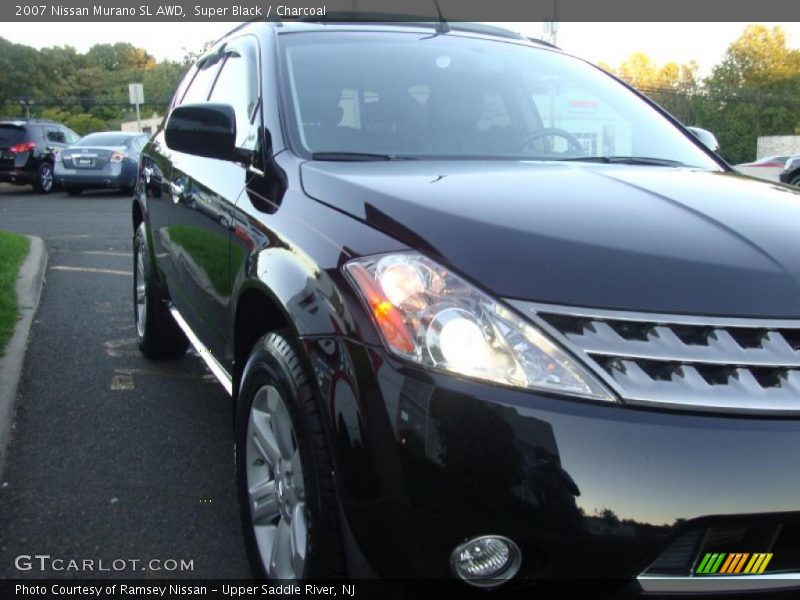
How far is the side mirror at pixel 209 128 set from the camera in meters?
2.90

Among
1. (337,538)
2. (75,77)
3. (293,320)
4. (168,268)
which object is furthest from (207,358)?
(75,77)

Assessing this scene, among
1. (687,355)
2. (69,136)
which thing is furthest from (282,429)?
(69,136)

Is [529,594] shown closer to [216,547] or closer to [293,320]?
[293,320]

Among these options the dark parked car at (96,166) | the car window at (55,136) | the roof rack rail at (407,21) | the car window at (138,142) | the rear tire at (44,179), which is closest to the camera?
the roof rack rail at (407,21)

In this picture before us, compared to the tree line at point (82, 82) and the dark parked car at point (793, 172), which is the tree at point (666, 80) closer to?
the tree line at point (82, 82)

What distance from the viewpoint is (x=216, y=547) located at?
291 cm

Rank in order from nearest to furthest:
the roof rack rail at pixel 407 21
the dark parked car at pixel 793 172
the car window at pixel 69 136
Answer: the roof rack rail at pixel 407 21 → the car window at pixel 69 136 → the dark parked car at pixel 793 172

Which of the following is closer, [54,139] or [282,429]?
[282,429]

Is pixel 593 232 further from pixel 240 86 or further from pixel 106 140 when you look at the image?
pixel 106 140

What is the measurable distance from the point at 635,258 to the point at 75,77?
81.9 meters

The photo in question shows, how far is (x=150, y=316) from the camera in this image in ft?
16.0

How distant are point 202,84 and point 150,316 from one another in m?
1.38


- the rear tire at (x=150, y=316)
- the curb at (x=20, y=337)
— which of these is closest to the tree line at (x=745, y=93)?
the curb at (x=20, y=337)

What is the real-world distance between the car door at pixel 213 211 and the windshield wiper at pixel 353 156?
0.36 meters
